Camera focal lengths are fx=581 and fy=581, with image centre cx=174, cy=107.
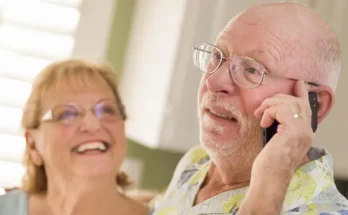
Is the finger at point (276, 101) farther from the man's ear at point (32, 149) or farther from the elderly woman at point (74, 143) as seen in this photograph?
the man's ear at point (32, 149)

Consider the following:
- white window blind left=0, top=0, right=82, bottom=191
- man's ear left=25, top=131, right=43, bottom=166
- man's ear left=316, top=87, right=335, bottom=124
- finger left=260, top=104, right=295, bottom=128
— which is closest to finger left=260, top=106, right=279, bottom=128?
finger left=260, top=104, right=295, bottom=128

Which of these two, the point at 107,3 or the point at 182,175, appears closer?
the point at 182,175

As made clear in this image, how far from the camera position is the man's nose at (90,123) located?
1.18 m

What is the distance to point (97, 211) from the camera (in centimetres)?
122

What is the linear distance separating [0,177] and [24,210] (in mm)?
344

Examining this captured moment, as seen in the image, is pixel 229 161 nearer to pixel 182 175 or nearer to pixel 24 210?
pixel 182 175

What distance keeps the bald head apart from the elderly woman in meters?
0.42

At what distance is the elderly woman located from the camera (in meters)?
1.19

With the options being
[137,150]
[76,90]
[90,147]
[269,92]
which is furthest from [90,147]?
[137,150]

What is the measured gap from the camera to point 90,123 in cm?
119

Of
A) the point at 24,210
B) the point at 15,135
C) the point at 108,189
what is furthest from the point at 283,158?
the point at 15,135

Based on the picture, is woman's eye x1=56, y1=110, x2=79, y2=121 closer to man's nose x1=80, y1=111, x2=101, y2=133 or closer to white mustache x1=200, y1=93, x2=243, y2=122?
man's nose x1=80, y1=111, x2=101, y2=133

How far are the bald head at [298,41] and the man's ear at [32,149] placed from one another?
588 millimetres

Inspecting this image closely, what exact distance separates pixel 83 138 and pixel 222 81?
0.39m
